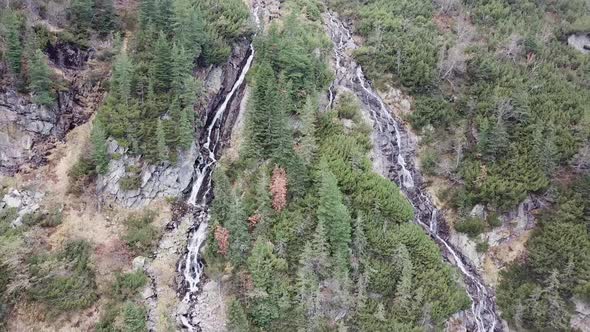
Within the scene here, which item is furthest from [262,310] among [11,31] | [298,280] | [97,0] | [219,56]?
[97,0]

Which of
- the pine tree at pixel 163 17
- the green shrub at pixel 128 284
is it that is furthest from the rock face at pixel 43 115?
the green shrub at pixel 128 284

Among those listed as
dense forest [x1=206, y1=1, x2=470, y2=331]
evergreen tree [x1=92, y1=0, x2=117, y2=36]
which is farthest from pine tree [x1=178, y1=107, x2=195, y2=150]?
evergreen tree [x1=92, y1=0, x2=117, y2=36]

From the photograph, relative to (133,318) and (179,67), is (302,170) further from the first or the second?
(133,318)

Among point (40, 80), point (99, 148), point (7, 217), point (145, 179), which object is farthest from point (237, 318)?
point (40, 80)

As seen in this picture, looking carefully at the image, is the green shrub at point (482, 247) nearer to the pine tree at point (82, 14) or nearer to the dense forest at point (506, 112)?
the dense forest at point (506, 112)

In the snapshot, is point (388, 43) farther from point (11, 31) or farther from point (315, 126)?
point (11, 31)

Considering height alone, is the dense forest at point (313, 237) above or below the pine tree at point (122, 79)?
below

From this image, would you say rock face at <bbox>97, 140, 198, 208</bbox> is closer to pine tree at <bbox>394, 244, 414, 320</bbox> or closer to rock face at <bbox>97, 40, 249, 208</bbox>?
rock face at <bbox>97, 40, 249, 208</bbox>
